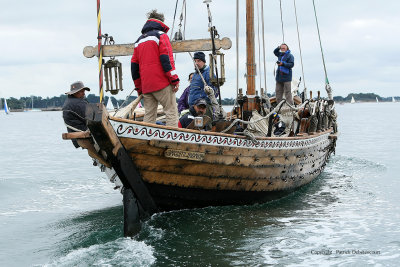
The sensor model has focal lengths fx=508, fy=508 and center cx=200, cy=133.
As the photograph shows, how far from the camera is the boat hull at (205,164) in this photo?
705 cm

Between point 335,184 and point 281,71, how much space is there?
323cm

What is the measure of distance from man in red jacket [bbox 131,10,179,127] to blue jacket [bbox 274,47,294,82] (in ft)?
16.2

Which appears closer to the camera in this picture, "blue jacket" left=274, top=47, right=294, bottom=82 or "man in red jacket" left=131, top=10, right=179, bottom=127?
"man in red jacket" left=131, top=10, right=179, bottom=127

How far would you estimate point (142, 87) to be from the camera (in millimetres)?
7660

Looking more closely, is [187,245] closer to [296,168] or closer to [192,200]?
[192,200]

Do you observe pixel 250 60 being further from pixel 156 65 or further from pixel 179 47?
pixel 156 65

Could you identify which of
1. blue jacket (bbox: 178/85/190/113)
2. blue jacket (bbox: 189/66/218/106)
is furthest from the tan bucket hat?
blue jacket (bbox: 178/85/190/113)

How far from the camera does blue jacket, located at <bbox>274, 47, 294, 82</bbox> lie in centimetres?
1188

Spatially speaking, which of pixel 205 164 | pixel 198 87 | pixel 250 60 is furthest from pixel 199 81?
pixel 205 164

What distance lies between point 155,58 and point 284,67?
534cm

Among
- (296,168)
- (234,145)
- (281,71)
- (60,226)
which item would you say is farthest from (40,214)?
(281,71)

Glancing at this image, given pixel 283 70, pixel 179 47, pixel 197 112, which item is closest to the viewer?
pixel 179 47

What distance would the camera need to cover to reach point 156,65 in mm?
7395

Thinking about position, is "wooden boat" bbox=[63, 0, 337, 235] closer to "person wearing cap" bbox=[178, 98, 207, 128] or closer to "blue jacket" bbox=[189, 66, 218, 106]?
"person wearing cap" bbox=[178, 98, 207, 128]
